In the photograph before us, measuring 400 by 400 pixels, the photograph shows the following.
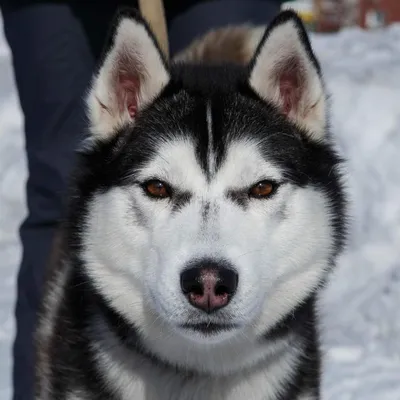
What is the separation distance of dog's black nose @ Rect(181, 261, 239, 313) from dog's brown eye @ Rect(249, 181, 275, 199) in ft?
0.81

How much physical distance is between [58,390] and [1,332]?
5.89 ft

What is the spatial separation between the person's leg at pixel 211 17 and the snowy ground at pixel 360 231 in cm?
101

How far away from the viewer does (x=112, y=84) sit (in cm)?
236

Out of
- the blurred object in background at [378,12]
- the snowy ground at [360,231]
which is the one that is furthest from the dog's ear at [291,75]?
the blurred object in background at [378,12]

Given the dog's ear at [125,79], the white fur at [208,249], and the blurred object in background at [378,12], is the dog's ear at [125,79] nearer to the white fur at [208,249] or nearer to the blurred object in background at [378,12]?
the white fur at [208,249]

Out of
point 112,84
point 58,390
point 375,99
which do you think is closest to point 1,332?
point 58,390

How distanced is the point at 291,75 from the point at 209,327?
2.21 feet

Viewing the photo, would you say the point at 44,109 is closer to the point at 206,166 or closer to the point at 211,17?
the point at 211,17

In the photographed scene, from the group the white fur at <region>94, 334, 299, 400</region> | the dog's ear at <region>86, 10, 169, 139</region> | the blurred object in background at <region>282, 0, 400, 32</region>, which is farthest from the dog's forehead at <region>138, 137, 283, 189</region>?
the blurred object in background at <region>282, 0, 400, 32</region>

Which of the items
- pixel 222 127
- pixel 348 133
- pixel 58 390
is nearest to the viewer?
pixel 222 127

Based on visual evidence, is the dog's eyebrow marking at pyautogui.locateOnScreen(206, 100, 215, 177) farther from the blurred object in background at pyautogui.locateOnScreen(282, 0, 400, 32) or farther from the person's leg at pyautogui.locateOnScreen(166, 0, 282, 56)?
the blurred object in background at pyautogui.locateOnScreen(282, 0, 400, 32)

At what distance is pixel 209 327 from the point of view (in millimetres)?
2119

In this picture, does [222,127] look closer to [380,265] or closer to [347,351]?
[347,351]

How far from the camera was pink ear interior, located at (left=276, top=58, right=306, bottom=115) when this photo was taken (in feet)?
7.75
